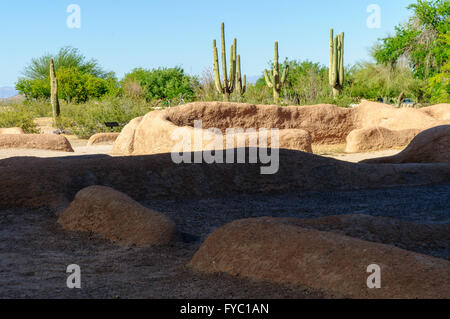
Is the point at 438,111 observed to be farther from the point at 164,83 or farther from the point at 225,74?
the point at 164,83

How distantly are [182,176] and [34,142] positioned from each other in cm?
622

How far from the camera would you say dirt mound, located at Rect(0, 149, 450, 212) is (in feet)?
19.9

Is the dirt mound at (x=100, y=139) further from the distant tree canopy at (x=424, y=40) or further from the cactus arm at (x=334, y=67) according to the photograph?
the distant tree canopy at (x=424, y=40)

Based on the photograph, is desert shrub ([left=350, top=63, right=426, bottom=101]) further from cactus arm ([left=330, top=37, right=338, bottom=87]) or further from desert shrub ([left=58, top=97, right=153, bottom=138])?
desert shrub ([left=58, top=97, right=153, bottom=138])

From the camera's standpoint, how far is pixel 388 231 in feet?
13.4

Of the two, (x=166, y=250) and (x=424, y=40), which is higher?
(x=424, y=40)

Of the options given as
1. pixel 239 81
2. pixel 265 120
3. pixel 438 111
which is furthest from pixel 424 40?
pixel 265 120

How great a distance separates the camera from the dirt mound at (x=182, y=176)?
6051 millimetres

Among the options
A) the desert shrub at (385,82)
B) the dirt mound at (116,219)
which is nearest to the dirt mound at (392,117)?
the dirt mound at (116,219)

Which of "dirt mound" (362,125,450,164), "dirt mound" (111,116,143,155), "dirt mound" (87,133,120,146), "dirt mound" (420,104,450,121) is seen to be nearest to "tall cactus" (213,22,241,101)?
"dirt mound" (87,133,120,146)

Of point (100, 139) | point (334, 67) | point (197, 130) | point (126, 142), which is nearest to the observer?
point (197, 130)

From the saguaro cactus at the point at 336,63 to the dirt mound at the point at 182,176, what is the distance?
15586 mm
